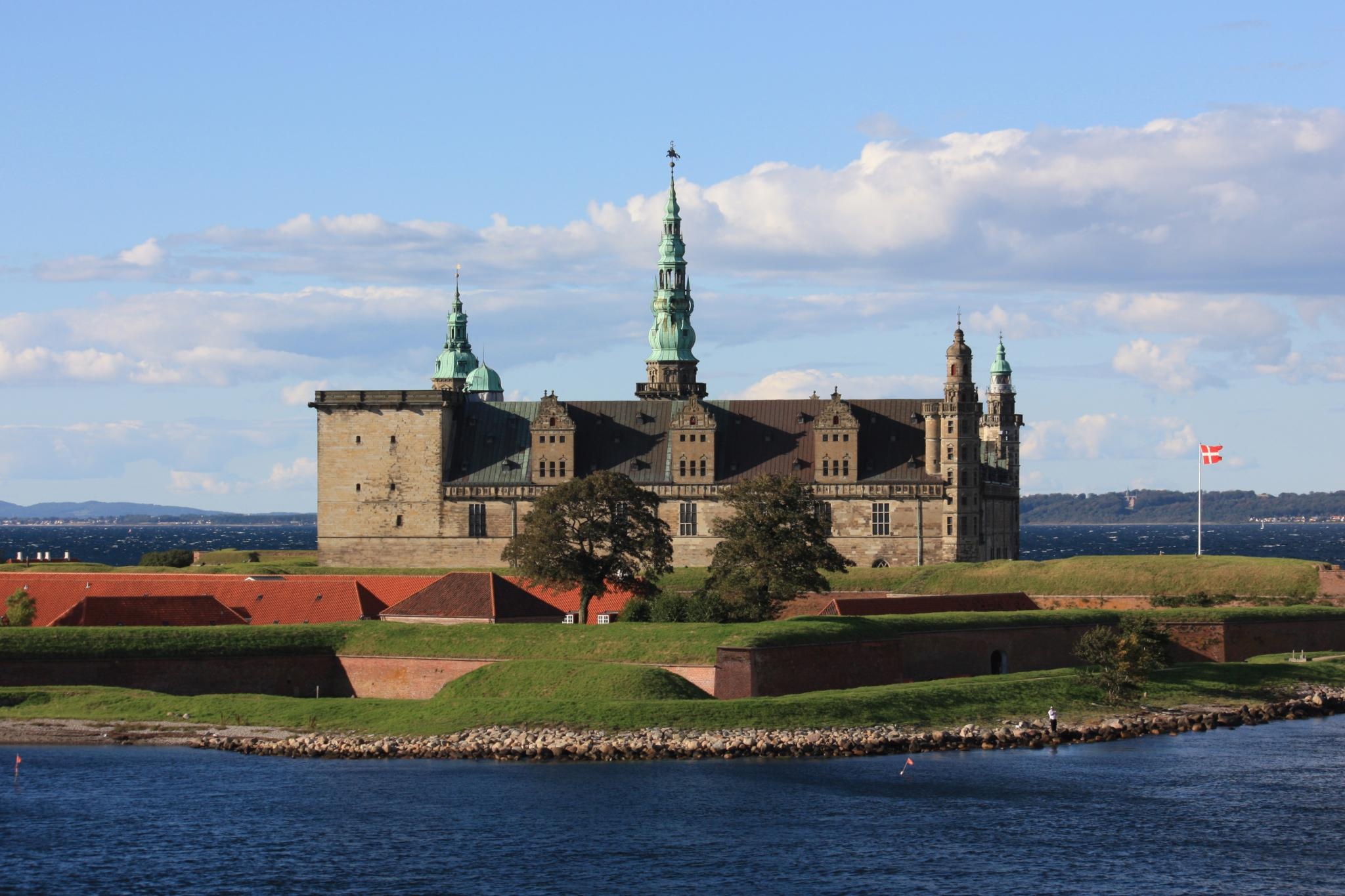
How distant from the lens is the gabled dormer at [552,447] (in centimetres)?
11769

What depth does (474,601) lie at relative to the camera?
8619cm

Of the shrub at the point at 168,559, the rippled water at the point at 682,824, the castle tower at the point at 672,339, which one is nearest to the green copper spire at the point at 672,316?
the castle tower at the point at 672,339

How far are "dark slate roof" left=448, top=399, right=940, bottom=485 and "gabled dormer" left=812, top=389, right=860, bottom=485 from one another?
0.60 metres

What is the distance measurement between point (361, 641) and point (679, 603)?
13563 mm

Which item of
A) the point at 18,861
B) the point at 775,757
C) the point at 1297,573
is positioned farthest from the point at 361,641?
the point at 1297,573

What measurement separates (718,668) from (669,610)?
8.37m

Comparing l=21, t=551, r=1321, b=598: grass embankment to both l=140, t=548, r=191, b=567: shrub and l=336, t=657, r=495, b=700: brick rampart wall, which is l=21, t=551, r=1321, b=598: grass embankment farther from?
l=336, t=657, r=495, b=700: brick rampart wall

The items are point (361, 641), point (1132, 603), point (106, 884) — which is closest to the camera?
point (106, 884)

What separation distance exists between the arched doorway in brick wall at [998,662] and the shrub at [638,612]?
599 inches

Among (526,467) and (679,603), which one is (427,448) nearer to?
(526,467)

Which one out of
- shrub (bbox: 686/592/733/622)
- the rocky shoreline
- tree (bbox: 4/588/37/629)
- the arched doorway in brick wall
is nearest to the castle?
the arched doorway in brick wall

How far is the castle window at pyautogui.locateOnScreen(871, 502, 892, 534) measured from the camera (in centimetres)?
11294

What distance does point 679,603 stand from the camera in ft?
278

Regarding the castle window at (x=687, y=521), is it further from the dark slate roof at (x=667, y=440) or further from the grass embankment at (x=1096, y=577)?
the grass embankment at (x=1096, y=577)
